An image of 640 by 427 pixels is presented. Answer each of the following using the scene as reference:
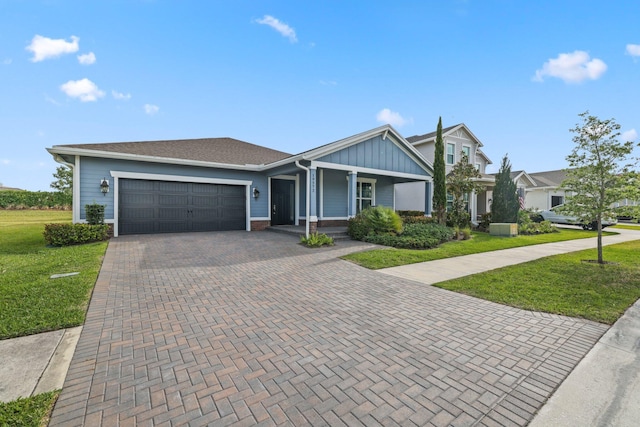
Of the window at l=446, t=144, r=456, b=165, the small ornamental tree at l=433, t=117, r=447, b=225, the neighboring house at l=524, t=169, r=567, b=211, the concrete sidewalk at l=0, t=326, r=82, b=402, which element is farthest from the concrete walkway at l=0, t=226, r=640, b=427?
the neighboring house at l=524, t=169, r=567, b=211

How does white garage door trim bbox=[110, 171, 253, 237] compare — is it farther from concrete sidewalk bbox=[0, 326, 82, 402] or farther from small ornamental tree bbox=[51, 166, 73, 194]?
A: small ornamental tree bbox=[51, 166, 73, 194]

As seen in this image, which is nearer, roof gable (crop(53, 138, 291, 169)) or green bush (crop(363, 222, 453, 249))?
Answer: green bush (crop(363, 222, 453, 249))

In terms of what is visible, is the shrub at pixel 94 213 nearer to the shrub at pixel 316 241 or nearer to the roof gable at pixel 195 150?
the roof gable at pixel 195 150

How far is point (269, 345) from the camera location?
3.01 metres

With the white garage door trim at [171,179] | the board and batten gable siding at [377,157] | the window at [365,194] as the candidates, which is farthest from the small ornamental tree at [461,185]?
the white garage door trim at [171,179]

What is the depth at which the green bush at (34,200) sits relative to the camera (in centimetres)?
2784

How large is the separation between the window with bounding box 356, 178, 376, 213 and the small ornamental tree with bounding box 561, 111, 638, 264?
9.05 metres

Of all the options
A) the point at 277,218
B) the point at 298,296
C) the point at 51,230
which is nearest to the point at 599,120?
the point at 298,296

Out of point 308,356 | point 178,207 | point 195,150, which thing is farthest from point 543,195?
point 308,356

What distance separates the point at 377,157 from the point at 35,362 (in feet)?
40.2

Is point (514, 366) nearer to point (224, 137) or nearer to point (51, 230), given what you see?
point (51, 230)

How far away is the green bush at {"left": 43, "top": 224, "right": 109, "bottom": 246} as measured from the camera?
8805 mm

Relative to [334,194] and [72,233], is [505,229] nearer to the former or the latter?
[334,194]

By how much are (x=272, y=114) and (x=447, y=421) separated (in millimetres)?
17653
